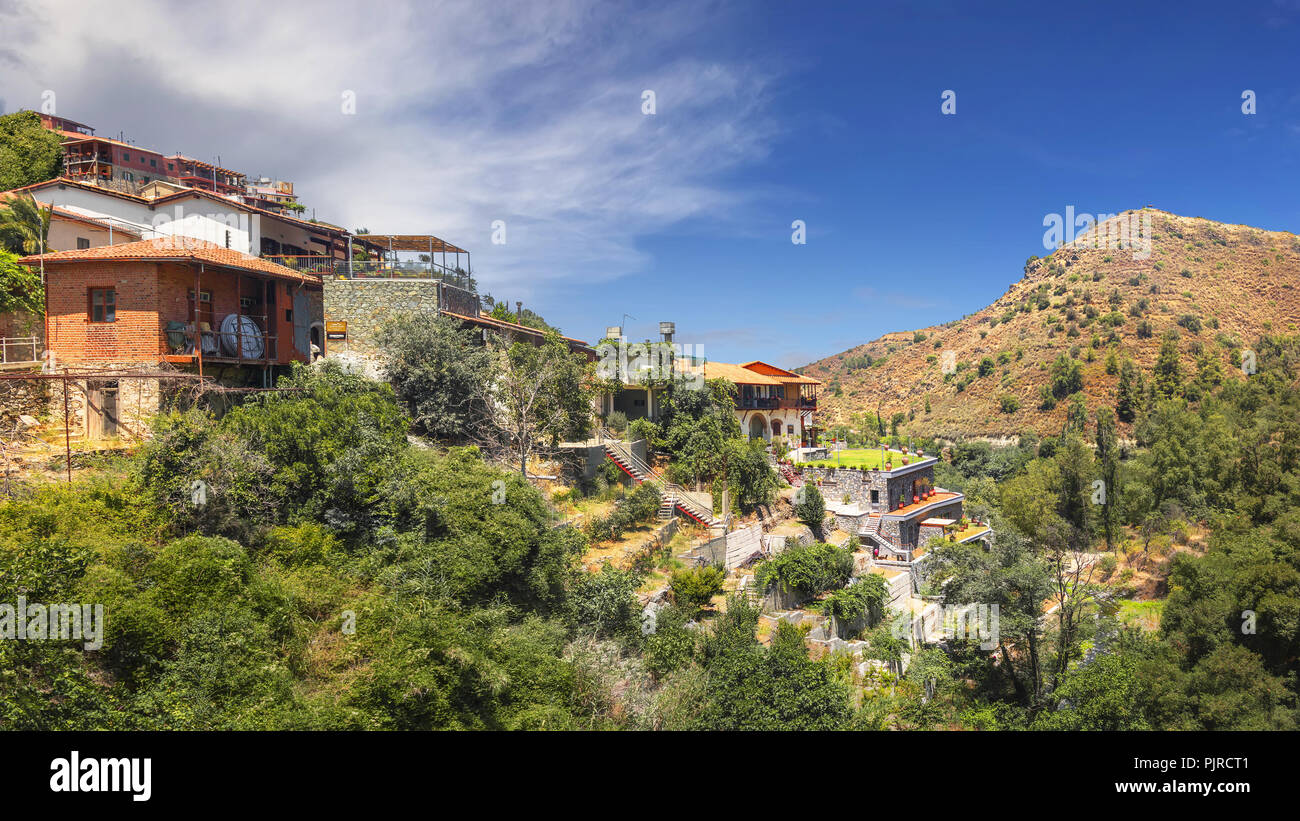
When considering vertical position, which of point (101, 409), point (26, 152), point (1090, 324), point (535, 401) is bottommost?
point (101, 409)

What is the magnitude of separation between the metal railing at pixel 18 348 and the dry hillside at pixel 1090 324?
250 ft

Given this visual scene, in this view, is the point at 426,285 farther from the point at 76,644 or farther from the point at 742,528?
the point at 76,644

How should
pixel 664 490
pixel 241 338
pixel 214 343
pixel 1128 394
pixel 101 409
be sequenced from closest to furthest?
pixel 101 409, pixel 214 343, pixel 241 338, pixel 664 490, pixel 1128 394

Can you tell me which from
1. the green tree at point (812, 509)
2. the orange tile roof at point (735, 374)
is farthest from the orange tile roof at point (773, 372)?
the green tree at point (812, 509)

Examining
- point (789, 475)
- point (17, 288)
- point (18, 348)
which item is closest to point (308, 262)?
point (17, 288)

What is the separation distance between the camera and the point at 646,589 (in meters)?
21.3

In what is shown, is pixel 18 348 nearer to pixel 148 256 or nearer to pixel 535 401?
pixel 148 256

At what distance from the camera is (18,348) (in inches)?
787

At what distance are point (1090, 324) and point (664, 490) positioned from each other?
77.1 m

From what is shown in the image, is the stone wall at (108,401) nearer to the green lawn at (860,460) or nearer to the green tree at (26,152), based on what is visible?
the green tree at (26,152)

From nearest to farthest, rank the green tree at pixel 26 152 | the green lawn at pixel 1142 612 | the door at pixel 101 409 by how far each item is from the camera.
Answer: the door at pixel 101 409, the green tree at pixel 26 152, the green lawn at pixel 1142 612

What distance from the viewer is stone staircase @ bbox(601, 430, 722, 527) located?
89.9ft

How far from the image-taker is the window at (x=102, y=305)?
1823 centimetres

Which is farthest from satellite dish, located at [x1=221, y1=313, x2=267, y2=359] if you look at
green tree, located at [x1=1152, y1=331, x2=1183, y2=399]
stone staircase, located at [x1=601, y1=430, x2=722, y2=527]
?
green tree, located at [x1=1152, y1=331, x2=1183, y2=399]
